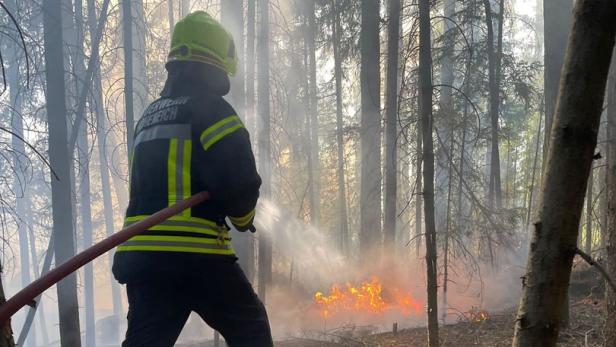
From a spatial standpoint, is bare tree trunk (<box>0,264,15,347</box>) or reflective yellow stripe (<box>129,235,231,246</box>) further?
reflective yellow stripe (<box>129,235,231,246</box>)

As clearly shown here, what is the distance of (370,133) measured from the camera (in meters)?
11.4

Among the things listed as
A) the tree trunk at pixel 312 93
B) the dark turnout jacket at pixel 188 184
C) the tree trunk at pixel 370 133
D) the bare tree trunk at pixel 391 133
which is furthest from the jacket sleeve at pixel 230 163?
the tree trunk at pixel 312 93

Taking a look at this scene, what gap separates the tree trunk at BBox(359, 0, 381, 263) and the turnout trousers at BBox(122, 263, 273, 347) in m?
8.61

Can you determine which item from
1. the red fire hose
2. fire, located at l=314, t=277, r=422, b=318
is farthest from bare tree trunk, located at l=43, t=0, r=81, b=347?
fire, located at l=314, t=277, r=422, b=318

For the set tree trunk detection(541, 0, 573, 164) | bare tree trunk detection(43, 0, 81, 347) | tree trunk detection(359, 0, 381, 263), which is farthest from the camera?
tree trunk detection(359, 0, 381, 263)

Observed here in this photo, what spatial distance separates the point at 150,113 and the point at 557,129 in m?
2.16

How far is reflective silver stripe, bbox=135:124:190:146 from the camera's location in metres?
2.63

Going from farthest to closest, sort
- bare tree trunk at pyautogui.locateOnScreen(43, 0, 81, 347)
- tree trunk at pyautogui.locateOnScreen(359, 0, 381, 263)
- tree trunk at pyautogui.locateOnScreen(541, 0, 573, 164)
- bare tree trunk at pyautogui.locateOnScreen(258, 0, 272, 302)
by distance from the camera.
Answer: tree trunk at pyautogui.locateOnScreen(359, 0, 381, 263) → bare tree trunk at pyautogui.locateOnScreen(258, 0, 272, 302) → tree trunk at pyautogui.locateOnScreen(541, 0, 573, 164) → bare tree trunk at pyautogui.locateOnScreen(43, 0, 81, 347)

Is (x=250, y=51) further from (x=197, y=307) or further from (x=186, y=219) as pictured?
(x=197, y=307)

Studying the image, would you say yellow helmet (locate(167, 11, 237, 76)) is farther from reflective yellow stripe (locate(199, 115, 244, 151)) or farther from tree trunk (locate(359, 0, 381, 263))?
tree trunk (locate(359, 0, 381, 263))

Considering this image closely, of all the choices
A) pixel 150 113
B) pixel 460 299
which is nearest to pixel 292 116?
pixel 460 299

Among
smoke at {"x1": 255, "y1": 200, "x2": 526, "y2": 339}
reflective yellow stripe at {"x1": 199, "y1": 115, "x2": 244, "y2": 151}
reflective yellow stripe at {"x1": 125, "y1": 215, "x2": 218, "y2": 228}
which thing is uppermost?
reflective yellow stripe at {"x1": 199, "y1": 115, "x2": 244, "y2": 151}

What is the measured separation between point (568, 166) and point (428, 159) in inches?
102

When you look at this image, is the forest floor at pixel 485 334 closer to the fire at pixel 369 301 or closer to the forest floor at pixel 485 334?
the forest floor at pixel 485 334
